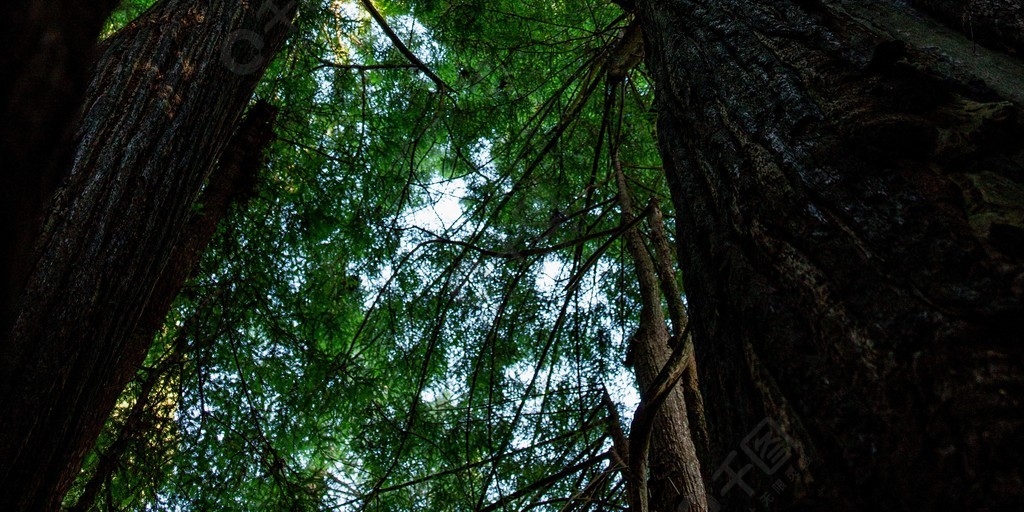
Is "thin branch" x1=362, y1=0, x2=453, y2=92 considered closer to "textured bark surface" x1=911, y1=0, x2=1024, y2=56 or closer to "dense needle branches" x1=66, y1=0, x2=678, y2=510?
"dense needle branches" x1=66, y1=0, x2=678, y2=510

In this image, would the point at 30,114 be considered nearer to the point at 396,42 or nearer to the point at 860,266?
the point at 860,266

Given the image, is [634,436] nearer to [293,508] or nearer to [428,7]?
[293,508]

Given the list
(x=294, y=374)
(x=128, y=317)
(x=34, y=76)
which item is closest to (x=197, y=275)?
(x=294, y=374)

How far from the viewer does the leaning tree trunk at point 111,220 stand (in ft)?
3.80

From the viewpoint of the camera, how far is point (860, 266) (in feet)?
1.97

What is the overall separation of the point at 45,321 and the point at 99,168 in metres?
0.39

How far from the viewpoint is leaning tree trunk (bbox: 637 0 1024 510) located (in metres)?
0.48

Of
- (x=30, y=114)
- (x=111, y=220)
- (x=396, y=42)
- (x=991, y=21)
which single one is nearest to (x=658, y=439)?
(x=991, y=21)

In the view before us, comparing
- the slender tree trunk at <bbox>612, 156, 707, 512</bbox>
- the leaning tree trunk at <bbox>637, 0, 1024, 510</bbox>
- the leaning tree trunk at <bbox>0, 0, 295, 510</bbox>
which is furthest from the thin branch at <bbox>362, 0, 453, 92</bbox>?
the leaning tree trunk at <bbox>637, 0, 1024, 510</bbox>

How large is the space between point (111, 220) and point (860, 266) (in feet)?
4.80

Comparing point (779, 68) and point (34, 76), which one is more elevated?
point (779, 68)

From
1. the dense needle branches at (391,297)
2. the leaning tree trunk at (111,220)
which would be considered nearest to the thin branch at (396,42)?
the dense needle branches at (391,297)

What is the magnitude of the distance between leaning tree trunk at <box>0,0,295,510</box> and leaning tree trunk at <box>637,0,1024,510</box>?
116cm

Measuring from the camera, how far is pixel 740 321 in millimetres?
712
